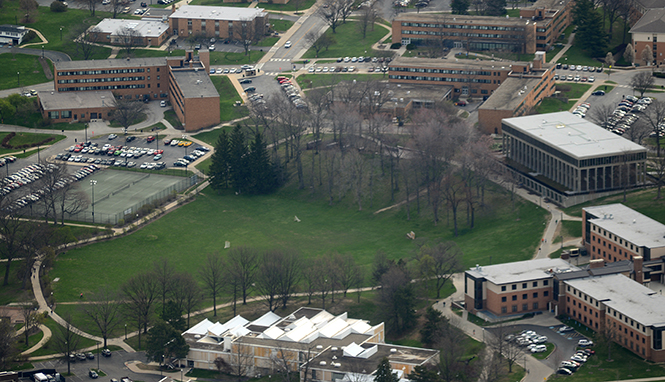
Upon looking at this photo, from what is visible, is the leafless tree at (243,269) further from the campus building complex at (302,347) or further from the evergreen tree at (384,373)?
the evergreen tree at (384,373)

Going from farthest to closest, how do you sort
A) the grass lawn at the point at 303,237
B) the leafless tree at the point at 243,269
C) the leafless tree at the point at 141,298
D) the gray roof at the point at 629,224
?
1. the grass lawn at the point at 303,237
2. the leafless tree at the point at 243,269
3. the leafless tree at the point at 141,298
4. the gray roof at the point at 629,224

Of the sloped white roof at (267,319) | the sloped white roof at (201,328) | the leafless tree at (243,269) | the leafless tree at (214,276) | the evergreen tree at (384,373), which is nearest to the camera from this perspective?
the evergreen tree at (384,373)

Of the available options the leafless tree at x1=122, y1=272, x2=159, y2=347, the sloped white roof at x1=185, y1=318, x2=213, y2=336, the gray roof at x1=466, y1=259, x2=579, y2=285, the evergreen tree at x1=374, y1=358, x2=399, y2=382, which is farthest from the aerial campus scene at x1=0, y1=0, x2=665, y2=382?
the sloped white roof at x1=185, y1=318, x2=213, y2=336

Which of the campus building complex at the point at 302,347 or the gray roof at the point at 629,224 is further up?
the gray roof at the point at 629,224

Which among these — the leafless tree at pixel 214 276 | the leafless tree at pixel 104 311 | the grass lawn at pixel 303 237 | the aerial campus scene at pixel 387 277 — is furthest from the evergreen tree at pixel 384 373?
the leafless tree at pixel 104 311

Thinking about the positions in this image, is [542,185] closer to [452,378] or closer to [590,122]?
[590,122]
